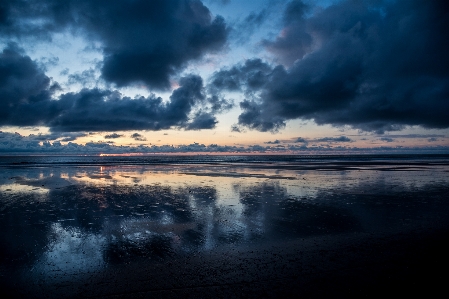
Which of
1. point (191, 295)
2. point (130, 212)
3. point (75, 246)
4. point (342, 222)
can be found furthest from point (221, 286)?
point (130, 212)

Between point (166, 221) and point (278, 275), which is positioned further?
point (166, 221)

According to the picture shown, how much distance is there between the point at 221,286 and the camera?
608 cm

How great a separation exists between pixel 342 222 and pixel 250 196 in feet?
24.6

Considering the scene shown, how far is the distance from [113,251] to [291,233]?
6308mm

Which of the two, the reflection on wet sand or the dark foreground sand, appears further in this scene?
the reflection on wet sand

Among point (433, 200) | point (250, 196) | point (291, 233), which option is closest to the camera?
point (291, 233)

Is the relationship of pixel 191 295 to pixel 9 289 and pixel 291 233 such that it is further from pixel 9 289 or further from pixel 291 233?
pixel 291 233

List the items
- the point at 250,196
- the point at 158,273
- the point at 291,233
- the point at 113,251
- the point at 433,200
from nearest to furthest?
the point at 158,273
the point at 113,251
the point at 291,233
the point at 433,200
the point at 250,196

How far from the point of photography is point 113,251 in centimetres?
848

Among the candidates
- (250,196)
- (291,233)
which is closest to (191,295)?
(291,233)

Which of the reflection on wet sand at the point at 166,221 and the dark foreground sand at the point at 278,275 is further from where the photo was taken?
the reflection on wet sand at the point at 166,221

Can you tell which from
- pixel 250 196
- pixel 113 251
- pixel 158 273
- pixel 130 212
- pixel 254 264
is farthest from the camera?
pixel 250 196

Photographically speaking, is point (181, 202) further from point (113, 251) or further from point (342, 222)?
point (342, 222)

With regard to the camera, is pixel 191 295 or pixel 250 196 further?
pixel 250 196
